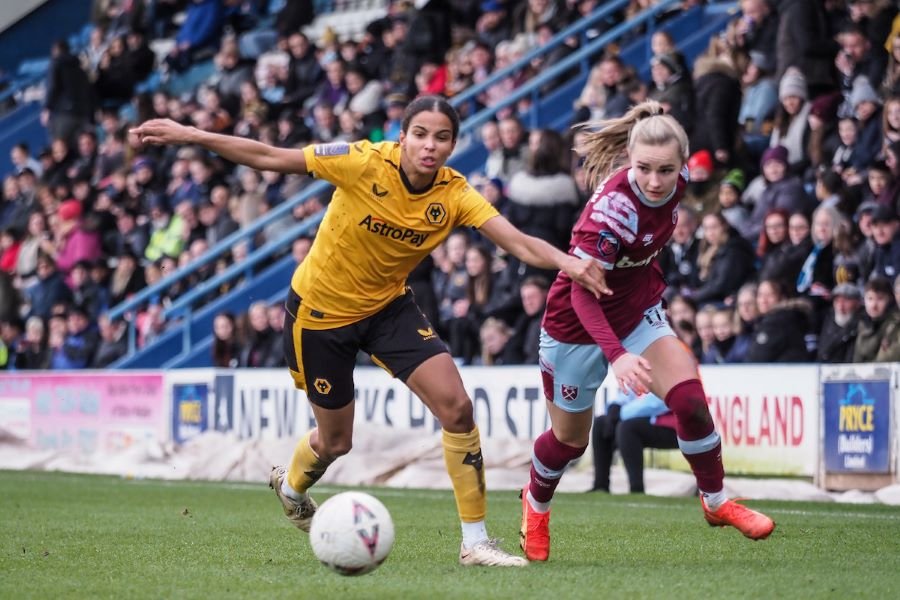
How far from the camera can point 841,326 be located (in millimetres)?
12867

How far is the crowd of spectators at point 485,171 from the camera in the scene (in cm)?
1370

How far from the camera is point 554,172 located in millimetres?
15938

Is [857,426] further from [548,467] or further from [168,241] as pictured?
[168,241]

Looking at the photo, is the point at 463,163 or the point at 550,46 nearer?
the point at 550,46

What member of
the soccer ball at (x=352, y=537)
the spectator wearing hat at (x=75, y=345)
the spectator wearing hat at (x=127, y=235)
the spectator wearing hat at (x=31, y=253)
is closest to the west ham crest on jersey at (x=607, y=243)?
the soccer ball at (x=352, y=537)

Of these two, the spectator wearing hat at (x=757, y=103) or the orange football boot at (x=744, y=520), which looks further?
the spectator wearing hat at (x=757, y=103)

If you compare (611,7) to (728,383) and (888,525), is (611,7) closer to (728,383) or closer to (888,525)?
(728,383)

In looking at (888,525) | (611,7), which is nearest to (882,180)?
(888,525)

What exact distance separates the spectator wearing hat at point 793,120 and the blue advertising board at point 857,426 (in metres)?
3.38

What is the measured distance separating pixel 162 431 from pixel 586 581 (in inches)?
457

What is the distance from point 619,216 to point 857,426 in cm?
551

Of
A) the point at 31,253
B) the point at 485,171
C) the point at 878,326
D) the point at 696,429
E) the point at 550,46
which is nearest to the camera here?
the point at 696,429

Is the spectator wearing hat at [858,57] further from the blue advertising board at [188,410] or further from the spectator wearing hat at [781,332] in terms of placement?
the blue advertising board at [188,410]

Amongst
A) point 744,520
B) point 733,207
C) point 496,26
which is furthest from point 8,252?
point 744,520
